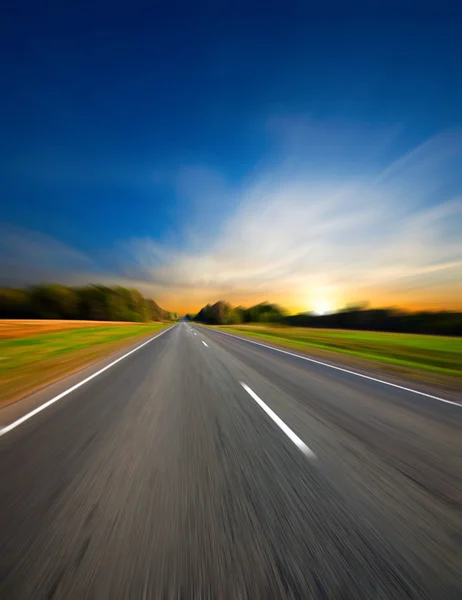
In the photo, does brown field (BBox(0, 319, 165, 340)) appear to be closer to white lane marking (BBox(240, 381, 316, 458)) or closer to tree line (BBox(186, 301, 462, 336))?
white lane marking (BBox(240, 381, 316, 458))

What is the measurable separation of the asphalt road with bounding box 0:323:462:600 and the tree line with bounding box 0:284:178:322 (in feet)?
297

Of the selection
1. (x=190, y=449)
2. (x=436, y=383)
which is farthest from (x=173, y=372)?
(x=436, y=383)

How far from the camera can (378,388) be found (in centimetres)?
659

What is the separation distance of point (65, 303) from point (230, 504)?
315 ft

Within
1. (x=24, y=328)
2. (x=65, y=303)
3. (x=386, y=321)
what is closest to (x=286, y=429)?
(x=24, y=328)

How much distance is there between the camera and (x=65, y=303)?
81.8 meters

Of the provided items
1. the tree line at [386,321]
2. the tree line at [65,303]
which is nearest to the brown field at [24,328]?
the tree line at [386,321]

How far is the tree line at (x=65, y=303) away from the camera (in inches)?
2977

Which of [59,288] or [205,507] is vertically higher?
[59,288]

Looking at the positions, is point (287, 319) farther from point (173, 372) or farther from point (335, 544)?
point (335, 544)

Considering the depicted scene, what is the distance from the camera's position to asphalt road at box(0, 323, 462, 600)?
1.62m

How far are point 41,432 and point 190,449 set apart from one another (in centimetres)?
236

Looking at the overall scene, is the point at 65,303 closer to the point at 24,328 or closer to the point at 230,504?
the point at 24,328

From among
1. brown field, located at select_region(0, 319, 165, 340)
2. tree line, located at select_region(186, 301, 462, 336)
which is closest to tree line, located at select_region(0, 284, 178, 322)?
brown field, located at select_region(0, 319, 165, 340)
